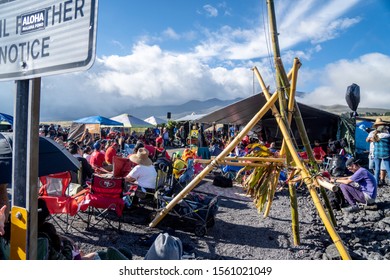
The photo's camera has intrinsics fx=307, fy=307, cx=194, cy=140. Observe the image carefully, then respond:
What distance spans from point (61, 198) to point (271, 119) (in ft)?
39.6

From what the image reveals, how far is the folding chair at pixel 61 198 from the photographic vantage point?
4.76m

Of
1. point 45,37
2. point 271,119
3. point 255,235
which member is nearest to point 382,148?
point 255,235

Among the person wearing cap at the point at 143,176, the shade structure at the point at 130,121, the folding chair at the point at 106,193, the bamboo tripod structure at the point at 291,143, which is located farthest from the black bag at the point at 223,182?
the shade structure at the point at 130,121

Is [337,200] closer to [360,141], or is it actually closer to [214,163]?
[214,163]

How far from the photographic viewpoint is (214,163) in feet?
14.6

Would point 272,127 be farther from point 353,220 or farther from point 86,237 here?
point 86,237

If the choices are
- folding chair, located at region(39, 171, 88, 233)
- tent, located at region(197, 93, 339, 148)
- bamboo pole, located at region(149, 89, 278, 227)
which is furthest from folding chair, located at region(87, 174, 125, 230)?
tent, located at region(197, 93, 339, 148)

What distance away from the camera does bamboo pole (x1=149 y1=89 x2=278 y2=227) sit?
4230mm

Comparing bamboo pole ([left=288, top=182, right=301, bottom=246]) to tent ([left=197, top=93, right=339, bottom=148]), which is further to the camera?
tent ([left=197, top=93, right=339, bottom=148])

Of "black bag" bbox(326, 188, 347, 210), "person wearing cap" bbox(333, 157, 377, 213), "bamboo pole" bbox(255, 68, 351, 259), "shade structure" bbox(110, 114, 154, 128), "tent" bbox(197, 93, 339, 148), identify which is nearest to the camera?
"bamboo pole" bbox(255, 68, 351, 259)

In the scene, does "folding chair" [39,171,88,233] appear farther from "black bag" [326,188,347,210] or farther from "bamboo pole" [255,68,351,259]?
"black bag" [326,188,347,210]

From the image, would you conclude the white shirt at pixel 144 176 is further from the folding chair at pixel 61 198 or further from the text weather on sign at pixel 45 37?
the text weather on sign at pixel 45 37

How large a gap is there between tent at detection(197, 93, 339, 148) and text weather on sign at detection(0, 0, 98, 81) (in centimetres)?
940

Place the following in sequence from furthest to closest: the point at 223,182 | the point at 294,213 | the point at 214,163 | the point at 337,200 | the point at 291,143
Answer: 1. the point at 223,182
2. the point at 337,200
3. the point at 294,213
4. the point at 214,163
5. the point at 291,143
